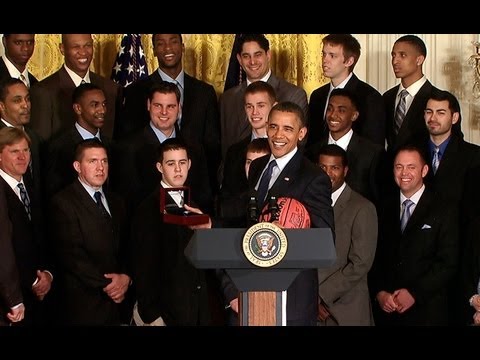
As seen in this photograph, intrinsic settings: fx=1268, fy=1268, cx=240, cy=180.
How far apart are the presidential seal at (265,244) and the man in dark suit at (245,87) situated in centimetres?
324

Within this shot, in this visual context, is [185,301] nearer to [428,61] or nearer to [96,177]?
[96,177]

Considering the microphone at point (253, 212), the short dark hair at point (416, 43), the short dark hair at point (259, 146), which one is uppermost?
the short dark hair at point (416, 43)

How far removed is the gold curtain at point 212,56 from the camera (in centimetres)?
973

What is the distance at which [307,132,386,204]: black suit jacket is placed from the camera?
26.5 feet

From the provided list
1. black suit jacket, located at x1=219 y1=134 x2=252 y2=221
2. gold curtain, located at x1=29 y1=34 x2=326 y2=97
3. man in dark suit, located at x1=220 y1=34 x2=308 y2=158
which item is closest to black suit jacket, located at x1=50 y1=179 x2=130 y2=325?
black suit jacket, located at x1=219 y1=134 x2=252 y2=221

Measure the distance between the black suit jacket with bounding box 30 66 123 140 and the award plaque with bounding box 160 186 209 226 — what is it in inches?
50.8

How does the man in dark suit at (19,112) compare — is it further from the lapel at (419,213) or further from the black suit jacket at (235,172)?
the lapel at (419,213)

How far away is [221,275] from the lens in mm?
7133

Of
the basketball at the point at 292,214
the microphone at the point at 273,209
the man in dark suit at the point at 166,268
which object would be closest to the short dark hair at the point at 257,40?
the man in dark suit at the point at 166,268

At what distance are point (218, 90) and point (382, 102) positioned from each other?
1762 mm

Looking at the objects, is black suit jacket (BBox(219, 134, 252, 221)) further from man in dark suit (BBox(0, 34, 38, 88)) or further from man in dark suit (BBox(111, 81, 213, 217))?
man in dark suit (BBox(0, 34, 38, 88))

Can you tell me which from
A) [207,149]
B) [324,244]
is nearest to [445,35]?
[207,149]

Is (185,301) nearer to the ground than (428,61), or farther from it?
nearer to the ground

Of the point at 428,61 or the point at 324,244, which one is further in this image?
the point at 428,61
